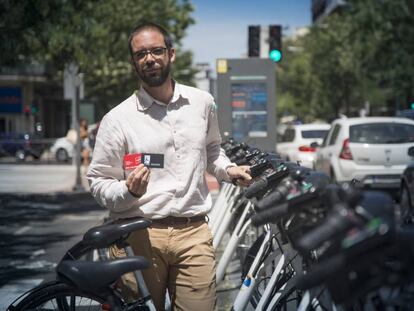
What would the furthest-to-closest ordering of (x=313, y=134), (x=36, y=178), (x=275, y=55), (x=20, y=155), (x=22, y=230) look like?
(x=20, y=155), (x=36, y=178), (x=313, y=134), (x=275, y=55), (x=22, y=230)

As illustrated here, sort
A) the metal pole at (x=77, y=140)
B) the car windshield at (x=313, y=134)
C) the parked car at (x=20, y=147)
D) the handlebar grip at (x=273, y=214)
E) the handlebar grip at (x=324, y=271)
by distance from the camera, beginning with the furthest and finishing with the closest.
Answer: the parked car at (x=20, y=147)
the car windshield at (x=313, y=134)
the metal pole at (x=77, y=140)
the handlebar grip at (x=273, y=214)
the handlebar grip at (x=324, y=271)

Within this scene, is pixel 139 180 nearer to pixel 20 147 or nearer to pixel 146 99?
pixel 146 99

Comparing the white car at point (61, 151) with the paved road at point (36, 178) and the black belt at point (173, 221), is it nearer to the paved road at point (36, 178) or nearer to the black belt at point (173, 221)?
the paved road at point (36, 178)

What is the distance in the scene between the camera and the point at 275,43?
13.9m

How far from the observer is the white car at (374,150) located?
13.8 m

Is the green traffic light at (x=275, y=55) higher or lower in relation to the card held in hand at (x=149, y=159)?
higher

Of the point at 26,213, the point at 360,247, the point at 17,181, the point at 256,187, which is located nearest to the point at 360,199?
the point at 360,247

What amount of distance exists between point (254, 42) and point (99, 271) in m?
11.7

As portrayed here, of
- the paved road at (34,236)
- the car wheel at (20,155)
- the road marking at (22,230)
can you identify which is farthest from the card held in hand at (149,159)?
the car wheel at (20,155)

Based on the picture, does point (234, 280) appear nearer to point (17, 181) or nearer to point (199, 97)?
point (199, 97)

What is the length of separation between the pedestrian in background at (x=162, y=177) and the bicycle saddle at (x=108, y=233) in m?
0.25

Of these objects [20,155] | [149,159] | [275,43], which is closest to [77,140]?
[275,43]

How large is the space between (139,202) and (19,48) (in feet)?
35.4

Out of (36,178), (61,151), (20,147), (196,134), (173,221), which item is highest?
(196,134)
